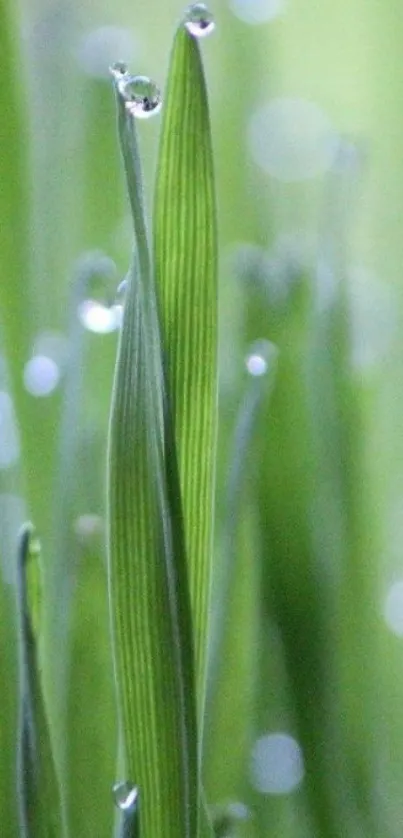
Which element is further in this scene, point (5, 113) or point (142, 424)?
point (5, 113)

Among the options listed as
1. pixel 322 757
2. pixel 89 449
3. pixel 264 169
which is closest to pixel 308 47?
pixel 264 169

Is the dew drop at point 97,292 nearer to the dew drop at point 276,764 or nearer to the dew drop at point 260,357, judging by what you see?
the dew drop at point 260,357

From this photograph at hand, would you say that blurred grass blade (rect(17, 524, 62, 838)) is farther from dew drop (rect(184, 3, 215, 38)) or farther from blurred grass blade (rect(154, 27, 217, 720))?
dew drop (rect(184, 3, 215, 38))

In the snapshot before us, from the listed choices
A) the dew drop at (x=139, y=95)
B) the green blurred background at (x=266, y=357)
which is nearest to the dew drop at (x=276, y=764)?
the green blurred background at (x=266, y=357)

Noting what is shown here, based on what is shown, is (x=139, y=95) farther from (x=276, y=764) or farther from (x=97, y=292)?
(x=276, y=764)

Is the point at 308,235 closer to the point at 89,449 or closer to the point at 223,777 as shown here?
the point at 89,449

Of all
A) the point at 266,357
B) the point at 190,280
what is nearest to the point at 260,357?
the point at 266,357

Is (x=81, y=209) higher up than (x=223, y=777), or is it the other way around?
(x=81, y=209)

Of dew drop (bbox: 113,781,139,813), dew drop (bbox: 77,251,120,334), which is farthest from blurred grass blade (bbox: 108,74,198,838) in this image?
dew drop (bbox: 77,251,120,334)
